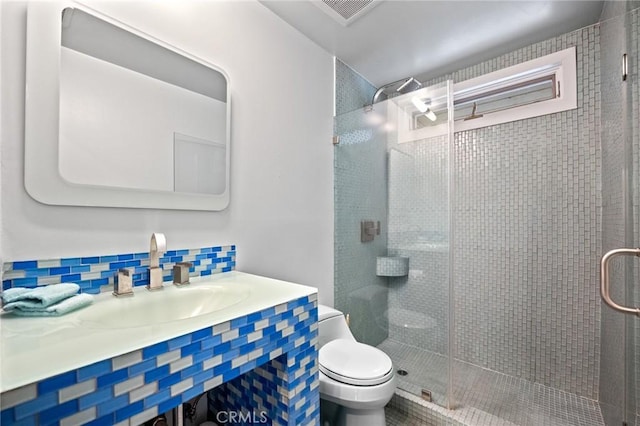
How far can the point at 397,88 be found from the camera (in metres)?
2.38

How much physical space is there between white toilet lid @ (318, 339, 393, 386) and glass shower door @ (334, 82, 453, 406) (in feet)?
1.70

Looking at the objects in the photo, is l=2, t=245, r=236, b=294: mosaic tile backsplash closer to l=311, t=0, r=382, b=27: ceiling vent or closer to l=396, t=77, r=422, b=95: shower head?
l=311, t=0, r=382, b=27: ceiling vent

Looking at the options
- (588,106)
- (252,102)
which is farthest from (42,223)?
(588,106)

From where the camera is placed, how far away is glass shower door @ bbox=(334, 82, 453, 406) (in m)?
1.82

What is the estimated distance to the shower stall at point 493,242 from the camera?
1.59 metres

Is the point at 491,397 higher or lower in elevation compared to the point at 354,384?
lower

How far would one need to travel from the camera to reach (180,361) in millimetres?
605

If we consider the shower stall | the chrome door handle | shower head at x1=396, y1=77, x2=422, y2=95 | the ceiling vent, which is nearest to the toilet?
→ the shower stall

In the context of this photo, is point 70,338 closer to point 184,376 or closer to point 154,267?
point 184,376

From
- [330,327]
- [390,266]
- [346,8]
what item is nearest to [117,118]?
[346,8]

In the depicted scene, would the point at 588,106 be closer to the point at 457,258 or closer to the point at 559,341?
the point at 457,258

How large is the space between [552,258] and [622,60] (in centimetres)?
118

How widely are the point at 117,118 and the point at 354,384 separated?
145 centimetres

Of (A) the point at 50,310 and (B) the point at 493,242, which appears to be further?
(B) the point at 493,242
